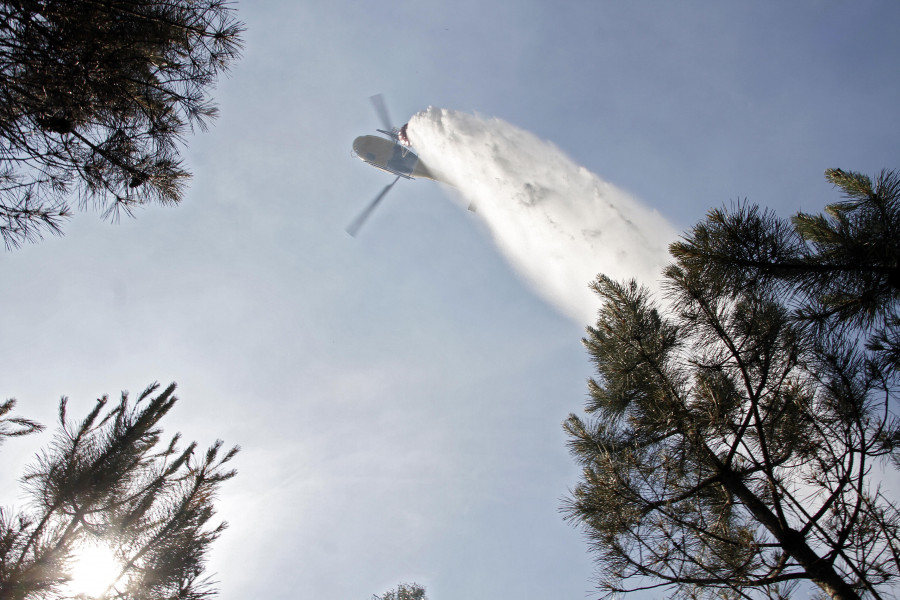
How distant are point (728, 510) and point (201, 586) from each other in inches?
215

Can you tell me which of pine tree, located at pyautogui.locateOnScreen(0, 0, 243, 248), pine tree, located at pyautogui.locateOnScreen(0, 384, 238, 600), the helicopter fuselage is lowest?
pine tree, located at pyautogui.locateOnScreen(0, 384, 238, 600)

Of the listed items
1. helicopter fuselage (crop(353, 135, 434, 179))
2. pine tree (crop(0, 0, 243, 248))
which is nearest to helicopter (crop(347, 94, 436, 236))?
helicopter fuselage (crop(353, 135, 434, 179))

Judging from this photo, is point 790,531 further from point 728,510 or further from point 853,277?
point 853,277

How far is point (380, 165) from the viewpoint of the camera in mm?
23531

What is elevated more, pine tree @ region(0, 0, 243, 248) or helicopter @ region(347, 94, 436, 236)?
helicopter @ region(347, 94, 436, 236)

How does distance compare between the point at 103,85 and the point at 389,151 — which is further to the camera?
the point at 389,151

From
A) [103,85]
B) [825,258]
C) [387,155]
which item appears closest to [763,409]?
[825,258]

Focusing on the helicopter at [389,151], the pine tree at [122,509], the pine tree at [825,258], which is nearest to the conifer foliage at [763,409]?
the pine tree at [825,258]

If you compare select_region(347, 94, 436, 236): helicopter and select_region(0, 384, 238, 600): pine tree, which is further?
A: select_region(347, 94, 436, 236): helicopter

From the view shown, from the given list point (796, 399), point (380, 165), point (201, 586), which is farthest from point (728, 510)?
point (380, 165)

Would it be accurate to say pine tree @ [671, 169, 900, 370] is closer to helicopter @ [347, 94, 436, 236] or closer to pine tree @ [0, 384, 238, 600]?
pine tree @ [0, 384, 238, 600]

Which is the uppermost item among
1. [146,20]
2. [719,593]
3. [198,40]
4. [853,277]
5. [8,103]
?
[198,40]

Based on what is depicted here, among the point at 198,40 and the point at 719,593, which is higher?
the point at 198,40

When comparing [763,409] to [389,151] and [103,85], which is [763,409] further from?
[389,151]
